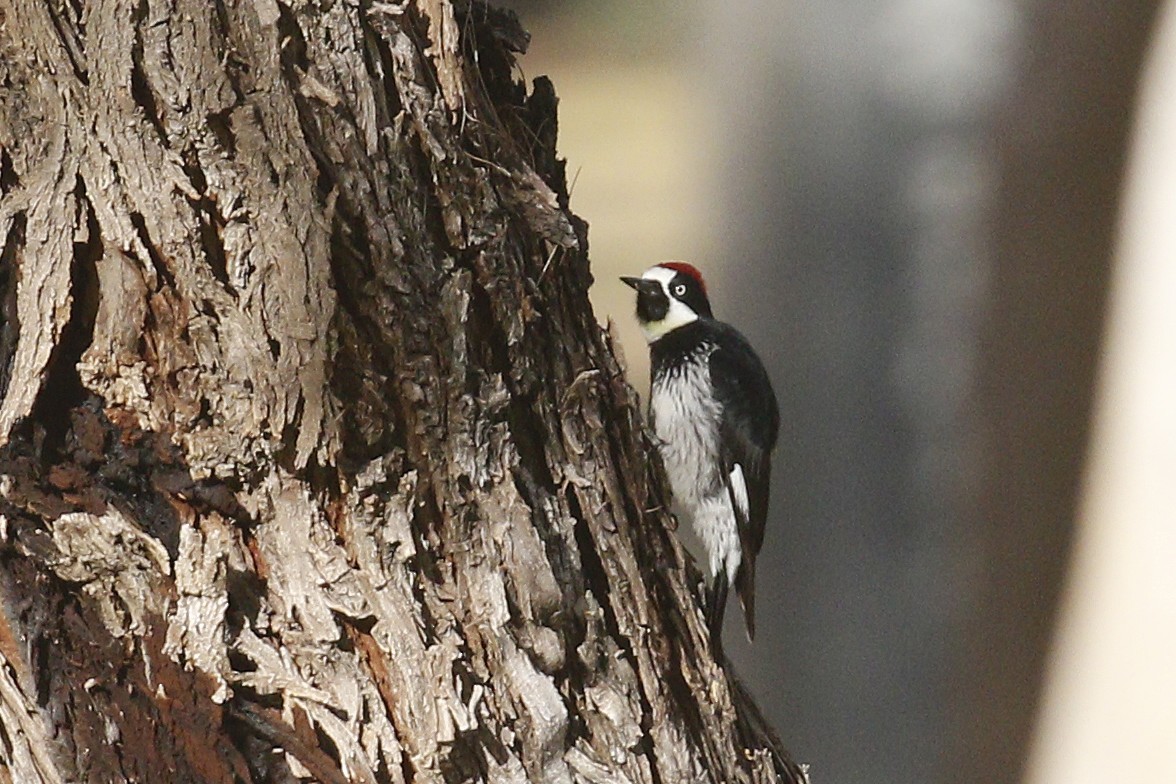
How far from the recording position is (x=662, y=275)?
3.27 m

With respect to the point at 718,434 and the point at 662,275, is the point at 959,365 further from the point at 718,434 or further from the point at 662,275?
the point at 662,275

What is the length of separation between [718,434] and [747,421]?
0.40ft

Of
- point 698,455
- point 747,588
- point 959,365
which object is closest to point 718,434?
point 698,455

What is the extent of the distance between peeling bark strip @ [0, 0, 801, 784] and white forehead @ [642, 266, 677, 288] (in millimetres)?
1679

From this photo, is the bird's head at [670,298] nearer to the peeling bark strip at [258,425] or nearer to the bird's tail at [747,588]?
the bird's tail at [747,588]

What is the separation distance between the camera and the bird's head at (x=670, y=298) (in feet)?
10.5

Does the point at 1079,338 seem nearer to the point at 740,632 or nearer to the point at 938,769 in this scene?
the point at 938,769

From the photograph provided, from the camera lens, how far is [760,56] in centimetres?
310

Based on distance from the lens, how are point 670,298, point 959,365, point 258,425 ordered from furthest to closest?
1. point 670,298
2. point 959,365
3. point 258,425

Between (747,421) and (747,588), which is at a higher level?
(747,421)

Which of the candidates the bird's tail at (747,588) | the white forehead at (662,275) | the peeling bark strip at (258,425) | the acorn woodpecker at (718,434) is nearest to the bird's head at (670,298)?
the white forehead at (662,275)

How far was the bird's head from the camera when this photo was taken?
3211 millimetres

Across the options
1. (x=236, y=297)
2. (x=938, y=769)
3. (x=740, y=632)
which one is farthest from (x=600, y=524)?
(x=740, y=632)

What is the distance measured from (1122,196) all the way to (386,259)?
1940 millimetres
